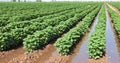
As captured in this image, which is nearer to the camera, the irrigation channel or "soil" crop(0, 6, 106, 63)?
"soil" crop(0, 6, 106, 63)

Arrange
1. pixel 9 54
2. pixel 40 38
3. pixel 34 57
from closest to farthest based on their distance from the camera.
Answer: pixel 34 57
pixel 9 54
pixel 40 38

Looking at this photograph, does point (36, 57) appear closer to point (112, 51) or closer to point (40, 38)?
point (40, 38)

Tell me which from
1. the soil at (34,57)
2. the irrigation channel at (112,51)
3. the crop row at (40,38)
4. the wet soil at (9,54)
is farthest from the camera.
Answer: the crop row at (40,38)

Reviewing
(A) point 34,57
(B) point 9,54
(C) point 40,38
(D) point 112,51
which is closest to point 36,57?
(A) point 34,57

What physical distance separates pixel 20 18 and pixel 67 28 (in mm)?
6993

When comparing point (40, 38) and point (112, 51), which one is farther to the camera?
point (112, 51)

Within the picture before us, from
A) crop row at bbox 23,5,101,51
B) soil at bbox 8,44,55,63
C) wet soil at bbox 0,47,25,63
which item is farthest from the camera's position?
crop row at bbox 23,5,101,51

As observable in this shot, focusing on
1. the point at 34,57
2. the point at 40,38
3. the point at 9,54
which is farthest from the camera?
the point at 40,38

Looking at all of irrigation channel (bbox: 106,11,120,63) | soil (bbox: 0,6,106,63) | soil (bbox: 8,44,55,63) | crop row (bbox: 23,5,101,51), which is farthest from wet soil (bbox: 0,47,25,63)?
irrigation channel (bbox: 106,11,120,63)

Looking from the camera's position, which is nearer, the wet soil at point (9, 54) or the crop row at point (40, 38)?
the wet soil at point (9, 54)

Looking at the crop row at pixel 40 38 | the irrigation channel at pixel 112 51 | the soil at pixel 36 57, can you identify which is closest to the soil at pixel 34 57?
the soil at pixel 36 57

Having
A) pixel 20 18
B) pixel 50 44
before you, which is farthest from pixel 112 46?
pixel 20 18

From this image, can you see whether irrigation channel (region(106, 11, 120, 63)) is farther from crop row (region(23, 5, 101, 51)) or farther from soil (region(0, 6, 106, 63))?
crop row (region(23, 5, 101, 51))

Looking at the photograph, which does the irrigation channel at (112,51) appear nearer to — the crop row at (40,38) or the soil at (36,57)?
the soil at (36,57)
